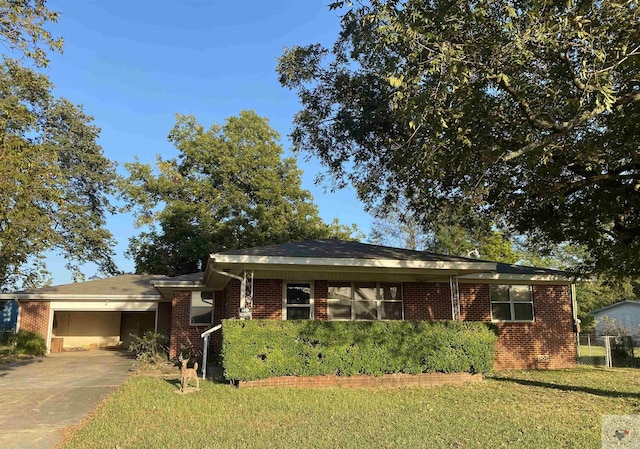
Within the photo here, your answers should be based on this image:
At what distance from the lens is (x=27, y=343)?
64.4ft

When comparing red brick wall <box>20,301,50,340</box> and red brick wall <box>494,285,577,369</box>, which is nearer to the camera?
red brick wall <box>494,285,577,369</box>

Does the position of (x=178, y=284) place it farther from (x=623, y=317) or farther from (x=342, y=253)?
(x=623, y=317)

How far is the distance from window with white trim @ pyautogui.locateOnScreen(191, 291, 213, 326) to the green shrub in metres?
8.16

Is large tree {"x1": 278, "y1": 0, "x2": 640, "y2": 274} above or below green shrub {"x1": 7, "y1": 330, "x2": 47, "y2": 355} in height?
above

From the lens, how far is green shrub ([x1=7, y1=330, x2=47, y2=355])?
63.8 ft

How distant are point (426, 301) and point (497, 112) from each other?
7.12 meters

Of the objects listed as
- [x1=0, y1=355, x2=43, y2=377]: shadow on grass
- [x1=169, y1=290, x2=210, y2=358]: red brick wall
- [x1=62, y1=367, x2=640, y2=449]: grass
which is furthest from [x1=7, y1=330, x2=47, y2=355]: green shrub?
[x1=62, y1=367, x2=640, y2=449]: grass

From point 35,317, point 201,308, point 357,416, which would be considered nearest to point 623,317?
point 201,308

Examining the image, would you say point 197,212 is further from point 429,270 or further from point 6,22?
point 6,22

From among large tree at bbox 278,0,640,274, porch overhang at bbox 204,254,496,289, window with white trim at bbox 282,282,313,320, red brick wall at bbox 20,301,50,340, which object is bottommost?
red brick wall at bbox 20,301,50,340

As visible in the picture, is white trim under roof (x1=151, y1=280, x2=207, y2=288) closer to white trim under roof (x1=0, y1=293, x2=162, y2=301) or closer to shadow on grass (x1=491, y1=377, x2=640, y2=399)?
white trim under roof (x1=0, y1=293, x2=162, y2=301)

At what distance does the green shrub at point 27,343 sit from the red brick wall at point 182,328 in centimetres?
726

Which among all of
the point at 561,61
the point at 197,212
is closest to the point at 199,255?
the point at 197,212

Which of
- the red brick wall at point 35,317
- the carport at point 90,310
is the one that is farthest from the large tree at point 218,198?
the red brick wall at point 35,317
